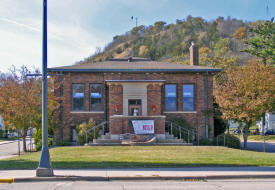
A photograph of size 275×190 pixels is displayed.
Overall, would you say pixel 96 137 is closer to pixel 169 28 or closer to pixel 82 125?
pixel 82 125

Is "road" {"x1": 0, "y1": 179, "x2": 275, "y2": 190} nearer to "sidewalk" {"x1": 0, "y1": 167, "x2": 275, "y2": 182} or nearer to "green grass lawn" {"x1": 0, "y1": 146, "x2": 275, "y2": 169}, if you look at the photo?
"sidewalk" {"x1": 0, "y1": 167, "x2": 275, "y2": 182}

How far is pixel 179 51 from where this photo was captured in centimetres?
11450

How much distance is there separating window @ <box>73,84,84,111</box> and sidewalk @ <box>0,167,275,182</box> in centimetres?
1368

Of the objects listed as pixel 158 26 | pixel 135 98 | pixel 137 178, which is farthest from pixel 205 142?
pixel 158 26

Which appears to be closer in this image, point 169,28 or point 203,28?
point 203,28

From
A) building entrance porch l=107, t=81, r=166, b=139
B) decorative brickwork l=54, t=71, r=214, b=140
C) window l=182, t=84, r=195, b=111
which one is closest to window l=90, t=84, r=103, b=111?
decorative brickwork l=54, t=71, r=214, b=140

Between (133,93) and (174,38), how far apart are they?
11250 centimetres

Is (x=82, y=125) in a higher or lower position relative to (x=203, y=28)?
lower

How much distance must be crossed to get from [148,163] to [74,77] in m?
14.0

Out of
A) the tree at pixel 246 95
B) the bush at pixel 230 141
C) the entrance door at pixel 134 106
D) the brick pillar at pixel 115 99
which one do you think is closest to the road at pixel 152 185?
the bush at pixel 230 141

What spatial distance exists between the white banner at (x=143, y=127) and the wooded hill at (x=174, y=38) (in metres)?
75.1

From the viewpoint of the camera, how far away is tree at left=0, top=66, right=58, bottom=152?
21.7m

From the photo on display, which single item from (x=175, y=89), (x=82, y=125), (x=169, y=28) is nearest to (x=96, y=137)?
(x=82, y=125)

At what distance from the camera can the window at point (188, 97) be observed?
2653 centimetres
